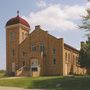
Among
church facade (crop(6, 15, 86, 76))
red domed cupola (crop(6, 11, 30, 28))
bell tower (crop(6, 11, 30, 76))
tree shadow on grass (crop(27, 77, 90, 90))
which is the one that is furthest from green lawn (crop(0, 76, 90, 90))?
red domed cupola (crop(6, 11, 30, 28))

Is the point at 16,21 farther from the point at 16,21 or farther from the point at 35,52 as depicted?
the point at 35,52

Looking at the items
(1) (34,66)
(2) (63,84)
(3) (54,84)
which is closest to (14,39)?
(1) (34,66)

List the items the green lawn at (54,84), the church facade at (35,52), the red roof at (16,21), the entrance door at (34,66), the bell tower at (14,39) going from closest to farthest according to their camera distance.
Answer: the green lawn at (54,84)
the entrance door at (34,66)
the church facade at (35,52)
the bell tower at (14,39)
the red roof at (16,21)

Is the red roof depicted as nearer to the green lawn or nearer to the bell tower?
the bell tower

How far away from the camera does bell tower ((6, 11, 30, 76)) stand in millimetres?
73500

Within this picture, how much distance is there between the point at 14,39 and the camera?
2943 inches

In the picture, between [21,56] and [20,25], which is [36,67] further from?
[20,25]

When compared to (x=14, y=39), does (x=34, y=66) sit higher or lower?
lower

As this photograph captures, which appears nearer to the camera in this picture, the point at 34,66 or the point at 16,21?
the point at 34,66

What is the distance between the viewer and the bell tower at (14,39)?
73500 millimetres

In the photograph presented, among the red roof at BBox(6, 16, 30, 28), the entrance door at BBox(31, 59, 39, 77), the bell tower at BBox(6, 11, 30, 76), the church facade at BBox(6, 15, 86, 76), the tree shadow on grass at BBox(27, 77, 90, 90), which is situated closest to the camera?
the tree shadow on grass at BBox(27, 77, 90, 90)

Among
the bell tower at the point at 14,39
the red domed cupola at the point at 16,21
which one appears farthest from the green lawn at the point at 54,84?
the red domed cupola at the point at 16,21

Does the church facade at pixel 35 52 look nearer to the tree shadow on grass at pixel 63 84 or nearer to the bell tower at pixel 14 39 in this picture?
the bell tower at pixel 14 39

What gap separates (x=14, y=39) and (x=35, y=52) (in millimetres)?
9442
